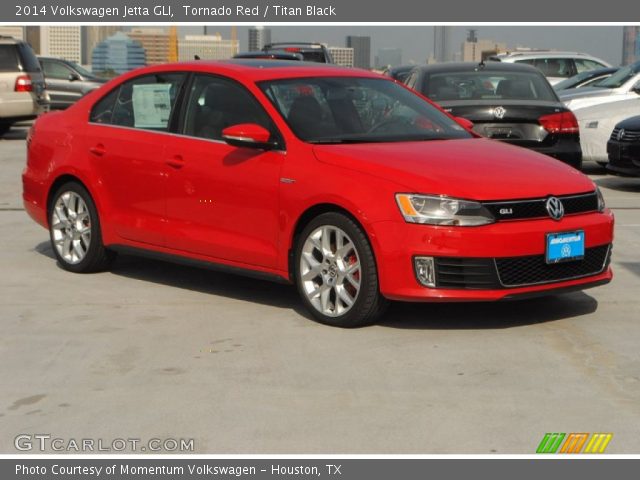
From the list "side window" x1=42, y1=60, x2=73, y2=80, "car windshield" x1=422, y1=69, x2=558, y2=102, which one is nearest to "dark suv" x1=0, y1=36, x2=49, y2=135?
"side window" x1=42, y1=60, x2=73, y2=80

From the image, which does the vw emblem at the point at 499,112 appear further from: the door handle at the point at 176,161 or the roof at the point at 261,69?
the door handle at the point at 176,161

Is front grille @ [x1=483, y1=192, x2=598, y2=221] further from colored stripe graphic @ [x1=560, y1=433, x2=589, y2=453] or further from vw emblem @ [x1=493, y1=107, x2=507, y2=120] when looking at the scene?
vw emblem @ [x1=493, y1=107, x2=507, y2=120]

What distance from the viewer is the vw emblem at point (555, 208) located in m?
7.04

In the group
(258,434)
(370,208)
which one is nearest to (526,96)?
(370,208)

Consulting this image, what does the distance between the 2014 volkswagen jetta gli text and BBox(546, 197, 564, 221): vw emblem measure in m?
0.01

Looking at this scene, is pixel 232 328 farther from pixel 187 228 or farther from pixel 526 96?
pixel 526 96

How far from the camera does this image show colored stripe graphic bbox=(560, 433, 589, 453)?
4.95m

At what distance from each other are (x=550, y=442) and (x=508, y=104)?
7.83 metres

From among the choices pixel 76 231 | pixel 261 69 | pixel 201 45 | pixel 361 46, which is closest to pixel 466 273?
pixel 261 69

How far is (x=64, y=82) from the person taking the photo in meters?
32.3

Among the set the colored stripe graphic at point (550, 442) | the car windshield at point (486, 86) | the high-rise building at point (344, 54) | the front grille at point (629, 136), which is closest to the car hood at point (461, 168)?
the colored stripe graphic at point (550, 442)

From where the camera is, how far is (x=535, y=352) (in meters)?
6.57

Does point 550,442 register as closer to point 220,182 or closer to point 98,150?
point 220,182

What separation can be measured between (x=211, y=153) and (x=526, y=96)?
6.25m
